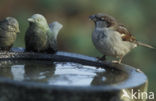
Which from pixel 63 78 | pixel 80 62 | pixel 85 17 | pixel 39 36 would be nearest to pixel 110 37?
pixel 80 62

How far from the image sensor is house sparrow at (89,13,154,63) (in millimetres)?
4195

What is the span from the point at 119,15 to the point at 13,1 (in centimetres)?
199

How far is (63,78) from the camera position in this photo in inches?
137

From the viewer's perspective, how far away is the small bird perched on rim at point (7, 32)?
4238 mm

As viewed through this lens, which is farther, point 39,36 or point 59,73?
point 39,36

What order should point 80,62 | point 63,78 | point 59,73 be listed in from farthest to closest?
point 80,62
point 59,73
point 63,78

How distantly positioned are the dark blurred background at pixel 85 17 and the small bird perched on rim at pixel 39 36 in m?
2.80

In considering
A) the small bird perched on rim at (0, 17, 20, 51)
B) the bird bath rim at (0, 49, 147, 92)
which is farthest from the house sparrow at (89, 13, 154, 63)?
the small bird perched on rim at (0, 17, 20, 51)

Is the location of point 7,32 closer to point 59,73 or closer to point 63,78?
point 59,73

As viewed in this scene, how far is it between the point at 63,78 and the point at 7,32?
1.02 m

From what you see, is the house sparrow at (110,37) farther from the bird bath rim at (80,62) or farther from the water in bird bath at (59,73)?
the water in bird bath at (59,73)

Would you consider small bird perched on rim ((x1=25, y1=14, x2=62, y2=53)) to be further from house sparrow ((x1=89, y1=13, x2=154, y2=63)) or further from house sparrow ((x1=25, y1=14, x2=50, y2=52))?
house sparrow ((x1=89, y1=13, x2=154, y2=63))

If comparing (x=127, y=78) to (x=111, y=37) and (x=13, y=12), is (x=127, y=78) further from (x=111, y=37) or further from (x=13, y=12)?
(x=13, y=12)

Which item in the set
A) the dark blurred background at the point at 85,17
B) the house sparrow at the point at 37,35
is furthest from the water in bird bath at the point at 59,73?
the dark blurred background at the point at 85,17
